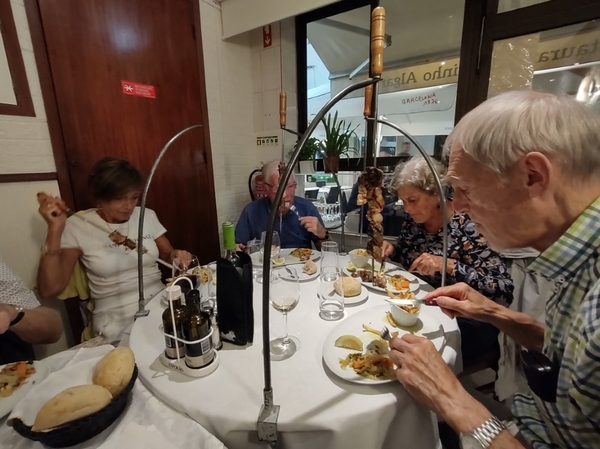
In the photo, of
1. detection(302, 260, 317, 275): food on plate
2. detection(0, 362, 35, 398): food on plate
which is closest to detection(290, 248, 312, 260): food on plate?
detection(302, 260, 317, 275): food on plate

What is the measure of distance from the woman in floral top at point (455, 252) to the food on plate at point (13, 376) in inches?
52.3

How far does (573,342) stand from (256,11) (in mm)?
2653

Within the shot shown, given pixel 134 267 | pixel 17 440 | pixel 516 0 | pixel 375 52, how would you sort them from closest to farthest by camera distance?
pixel 17 440
pixel 375 52
pixel 134 267
pixel 516 0

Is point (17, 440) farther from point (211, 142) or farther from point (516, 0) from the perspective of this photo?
point (516, 0)

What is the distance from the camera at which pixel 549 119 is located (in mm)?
611

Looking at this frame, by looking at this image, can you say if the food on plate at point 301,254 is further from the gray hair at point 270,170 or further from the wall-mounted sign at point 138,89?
the wall-mounted sign at point 138,89

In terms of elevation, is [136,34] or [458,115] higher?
[136,34]

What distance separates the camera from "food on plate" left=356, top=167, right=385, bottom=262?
1.09m

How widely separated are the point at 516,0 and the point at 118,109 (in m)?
2.53

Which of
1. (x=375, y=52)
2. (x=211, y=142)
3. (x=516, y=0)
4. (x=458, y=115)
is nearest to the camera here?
(x=375, y=52)

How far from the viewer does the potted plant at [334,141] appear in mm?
2404

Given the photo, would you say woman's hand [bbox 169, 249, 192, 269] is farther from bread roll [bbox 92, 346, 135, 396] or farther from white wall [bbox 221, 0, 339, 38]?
white wall [bbox 221, 0, 339, 38]

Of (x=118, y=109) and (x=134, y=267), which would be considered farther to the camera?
(x=118, y=109)

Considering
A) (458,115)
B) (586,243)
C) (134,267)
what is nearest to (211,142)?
(134,267)
